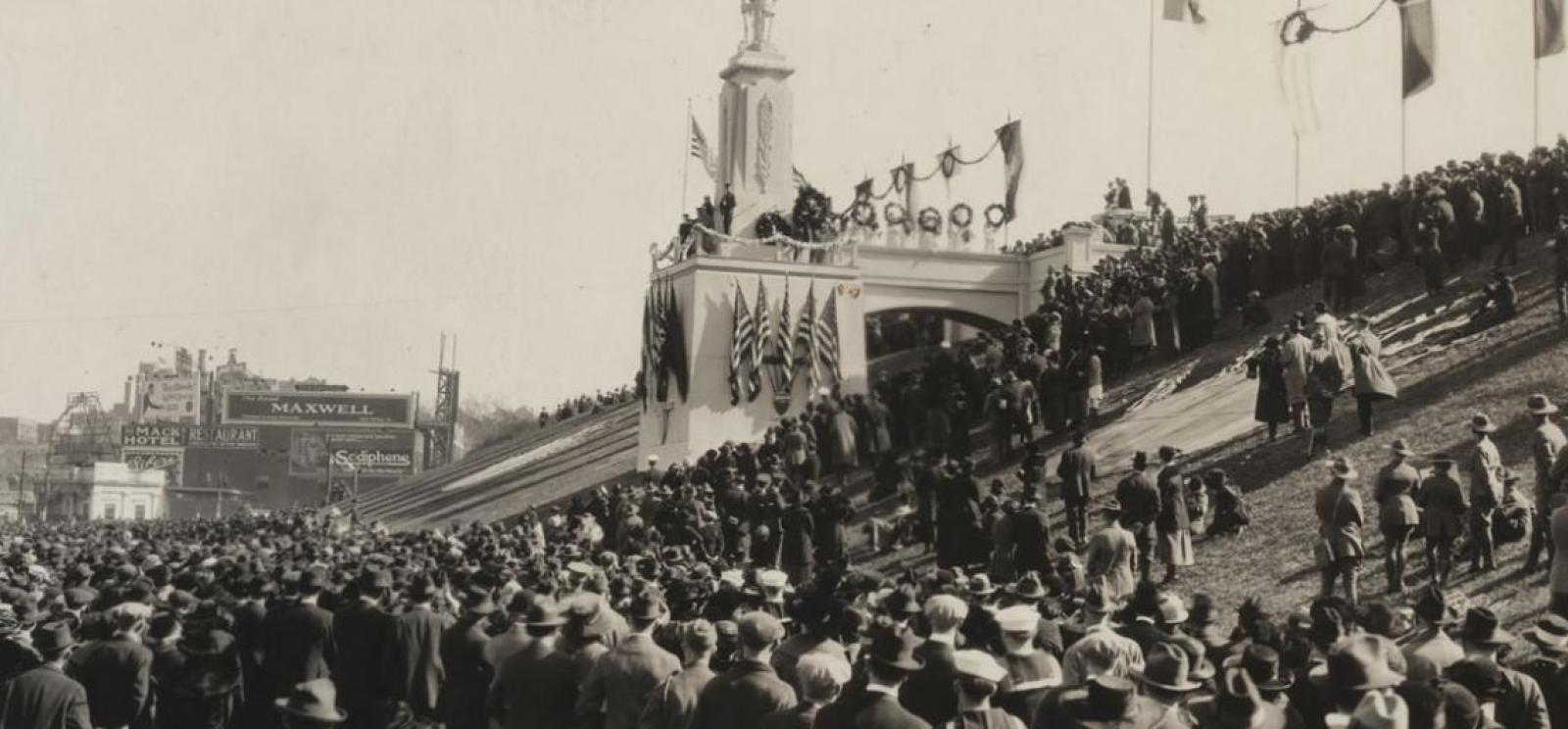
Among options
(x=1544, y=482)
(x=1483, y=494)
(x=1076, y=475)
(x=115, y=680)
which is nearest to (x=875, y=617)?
(x=115, y=680)

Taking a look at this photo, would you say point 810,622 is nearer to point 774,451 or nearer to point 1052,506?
point 1052,506

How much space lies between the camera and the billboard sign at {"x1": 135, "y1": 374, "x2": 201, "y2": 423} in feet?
421

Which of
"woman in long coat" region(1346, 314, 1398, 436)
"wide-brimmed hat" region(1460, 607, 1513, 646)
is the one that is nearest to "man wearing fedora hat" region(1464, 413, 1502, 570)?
"woman in long coat" region(1346, 314, 1398, 436)

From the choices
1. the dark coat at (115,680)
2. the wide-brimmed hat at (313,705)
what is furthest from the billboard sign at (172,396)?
the wide-brimmed hat at (313,705)

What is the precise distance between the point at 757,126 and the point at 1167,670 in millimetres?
39654

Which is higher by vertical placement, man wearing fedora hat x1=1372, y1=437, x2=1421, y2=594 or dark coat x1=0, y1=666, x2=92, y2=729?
man wearing fedora hat x1=1372, y1=437, x2=1421, y2=594

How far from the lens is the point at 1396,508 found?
48.4ft

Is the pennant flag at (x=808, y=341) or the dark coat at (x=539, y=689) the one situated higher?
the pennant flag at (x=808, y=341)

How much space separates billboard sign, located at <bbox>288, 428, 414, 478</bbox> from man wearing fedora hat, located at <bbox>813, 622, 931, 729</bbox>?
100m

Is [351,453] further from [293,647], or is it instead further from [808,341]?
[293,647]

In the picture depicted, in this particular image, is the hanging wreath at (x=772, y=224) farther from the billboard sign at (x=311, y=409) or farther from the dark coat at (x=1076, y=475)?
the billboard sign at (x=311, y=409)

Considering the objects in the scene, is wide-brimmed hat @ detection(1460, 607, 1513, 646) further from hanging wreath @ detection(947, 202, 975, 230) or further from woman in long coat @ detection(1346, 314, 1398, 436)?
hanging wreath @ detection(947, 202, 975, 230)

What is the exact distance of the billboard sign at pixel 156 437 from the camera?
10906 centimetres

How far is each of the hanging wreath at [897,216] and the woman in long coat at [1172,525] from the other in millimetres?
29125
